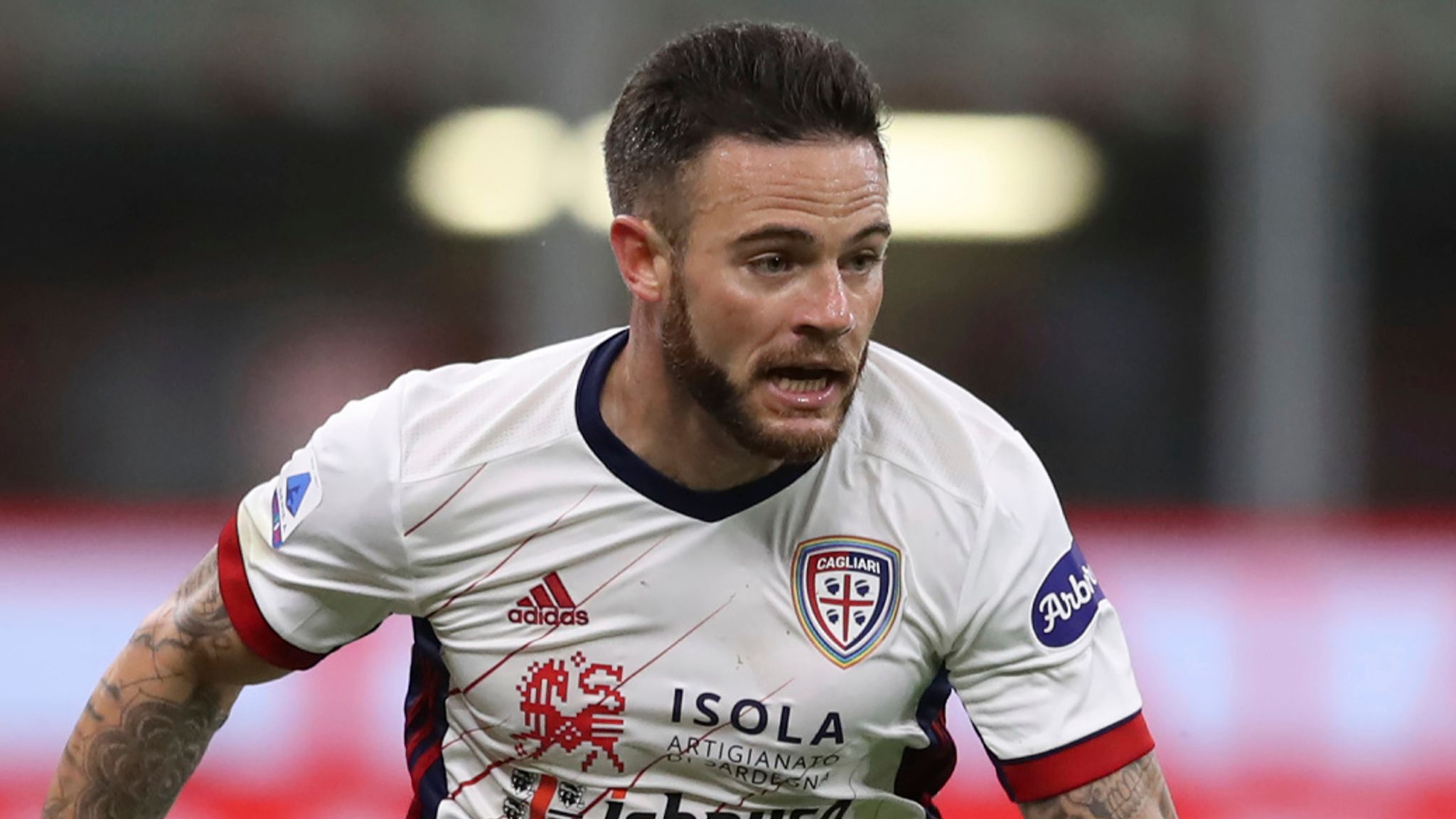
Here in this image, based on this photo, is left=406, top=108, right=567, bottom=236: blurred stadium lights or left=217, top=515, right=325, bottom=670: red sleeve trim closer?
left=217, top=515, right=325, bottom=670: red sleeve trim

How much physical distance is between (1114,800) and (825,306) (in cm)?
78

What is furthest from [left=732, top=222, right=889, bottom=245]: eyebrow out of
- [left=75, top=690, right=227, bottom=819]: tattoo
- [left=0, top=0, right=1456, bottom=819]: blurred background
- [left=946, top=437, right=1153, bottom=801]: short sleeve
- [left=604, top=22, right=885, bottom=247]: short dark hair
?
[left=0, top=0, right=1456, bottom=819]: blurred background

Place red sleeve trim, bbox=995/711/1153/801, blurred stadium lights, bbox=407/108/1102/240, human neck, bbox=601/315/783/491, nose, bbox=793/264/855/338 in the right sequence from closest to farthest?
1. nose, bbox=793/264/855/338
2. red sleeve trim, bbox=995/711/1153/801
3. human neck, bbox=601/315/783/491
4. blurred stadium lights, bbox=407/108/1102/240

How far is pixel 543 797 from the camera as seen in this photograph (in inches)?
125

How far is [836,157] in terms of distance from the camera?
2918 millimetres

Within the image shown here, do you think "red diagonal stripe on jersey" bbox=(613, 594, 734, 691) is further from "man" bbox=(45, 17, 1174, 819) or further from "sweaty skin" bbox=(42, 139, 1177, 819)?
"sweaty skin" bbox=(42, 139, 1177, 819)

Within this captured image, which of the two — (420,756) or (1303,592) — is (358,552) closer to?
(420,756)

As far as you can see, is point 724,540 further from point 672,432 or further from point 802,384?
point 802,384

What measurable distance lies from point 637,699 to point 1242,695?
9.42ft

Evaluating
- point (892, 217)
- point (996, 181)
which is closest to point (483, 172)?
point (996, 181)

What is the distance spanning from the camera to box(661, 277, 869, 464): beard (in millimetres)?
2900

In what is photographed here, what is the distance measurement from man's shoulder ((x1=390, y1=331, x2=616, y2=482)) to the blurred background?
20.7 ft

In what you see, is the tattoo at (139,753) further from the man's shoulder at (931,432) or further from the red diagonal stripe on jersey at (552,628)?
the man's shoulder at (931,432)

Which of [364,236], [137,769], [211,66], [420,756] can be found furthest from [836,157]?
[364,236]
